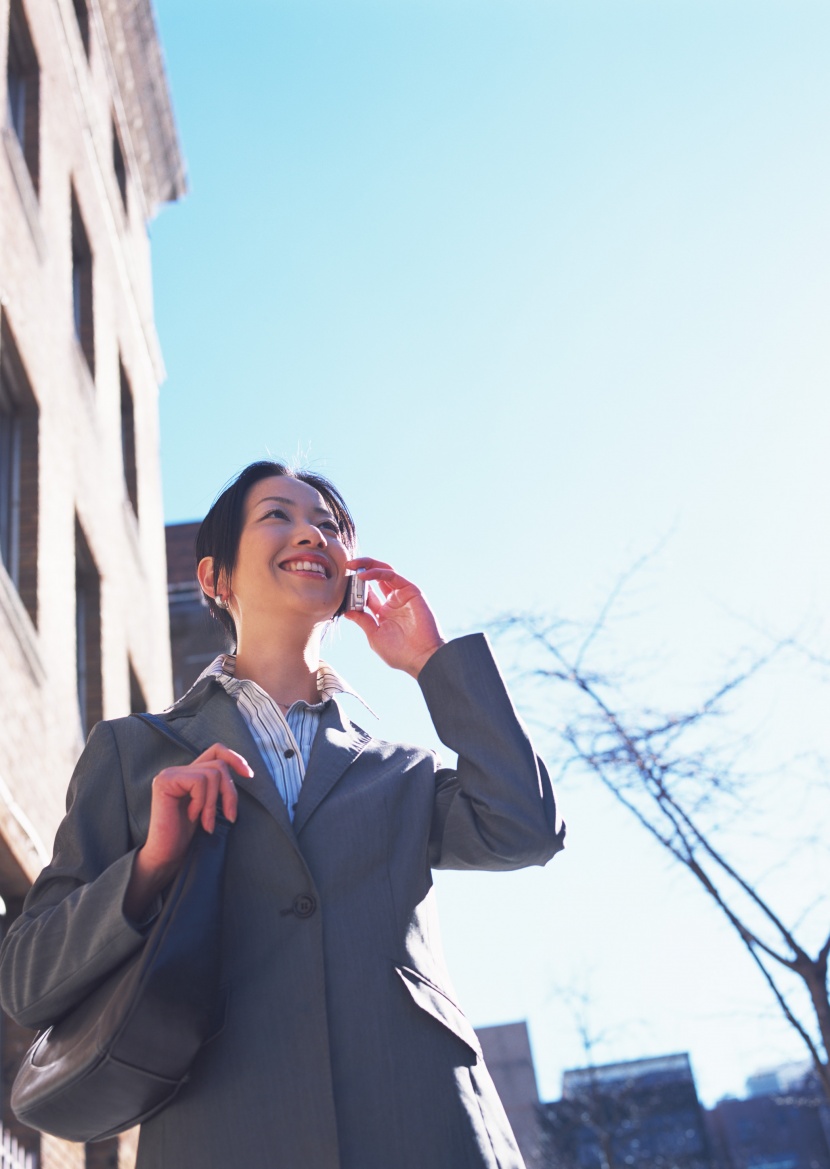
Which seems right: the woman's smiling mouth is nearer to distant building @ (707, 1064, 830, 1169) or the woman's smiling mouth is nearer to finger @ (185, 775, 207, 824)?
finger @ (185, 775, 207, 824)

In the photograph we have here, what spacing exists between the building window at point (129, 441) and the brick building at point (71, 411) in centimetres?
2

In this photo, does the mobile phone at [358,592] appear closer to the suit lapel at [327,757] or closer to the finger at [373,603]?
the finger at [373,603]

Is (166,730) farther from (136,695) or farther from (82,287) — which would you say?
(82,287)

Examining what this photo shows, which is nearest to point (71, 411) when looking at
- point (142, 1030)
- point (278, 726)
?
point (278, 726)

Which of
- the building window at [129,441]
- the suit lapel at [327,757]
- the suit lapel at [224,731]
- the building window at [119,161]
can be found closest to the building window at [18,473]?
the building window at [129,441]

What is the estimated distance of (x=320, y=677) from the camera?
2.92 meters

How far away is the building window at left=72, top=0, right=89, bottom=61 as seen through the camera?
16000 millimetres

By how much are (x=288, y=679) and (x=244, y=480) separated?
0.54 meters

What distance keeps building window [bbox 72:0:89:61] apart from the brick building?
0.06 ft

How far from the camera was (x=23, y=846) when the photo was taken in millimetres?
8461

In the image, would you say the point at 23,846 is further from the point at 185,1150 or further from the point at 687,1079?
the point at 687,1079

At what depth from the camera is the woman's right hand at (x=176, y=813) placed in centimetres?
201

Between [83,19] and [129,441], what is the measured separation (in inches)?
202

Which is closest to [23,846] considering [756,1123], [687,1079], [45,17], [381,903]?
[381,903]
